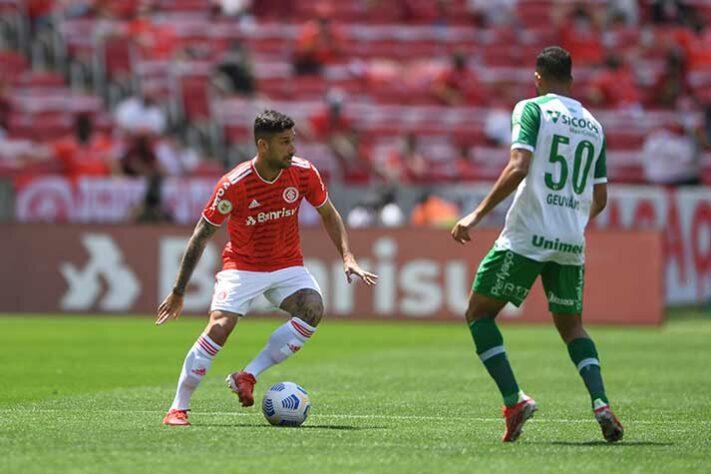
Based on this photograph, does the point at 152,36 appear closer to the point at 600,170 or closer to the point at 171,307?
the point at 171,307

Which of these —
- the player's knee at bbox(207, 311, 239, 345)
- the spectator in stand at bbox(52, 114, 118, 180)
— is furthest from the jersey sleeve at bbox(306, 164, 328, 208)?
the spectator in stand at bbox(52, 114, 118, 180)

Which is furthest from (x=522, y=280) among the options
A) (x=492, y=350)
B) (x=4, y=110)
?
(x=4, y=110)

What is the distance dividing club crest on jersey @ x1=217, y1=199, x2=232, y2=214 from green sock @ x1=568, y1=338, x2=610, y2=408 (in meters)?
2.48

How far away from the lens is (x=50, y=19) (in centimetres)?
3077

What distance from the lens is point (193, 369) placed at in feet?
33.7

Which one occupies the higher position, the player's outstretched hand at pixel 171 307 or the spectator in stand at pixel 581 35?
the player's outstretched hand at pixel 171 307

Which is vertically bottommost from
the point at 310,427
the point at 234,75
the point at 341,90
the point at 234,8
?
the point at 341,90

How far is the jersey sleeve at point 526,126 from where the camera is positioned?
30.7ft

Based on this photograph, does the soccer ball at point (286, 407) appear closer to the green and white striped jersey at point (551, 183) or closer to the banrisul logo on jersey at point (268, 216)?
the banrisul logo on jersey at point (268, 216)

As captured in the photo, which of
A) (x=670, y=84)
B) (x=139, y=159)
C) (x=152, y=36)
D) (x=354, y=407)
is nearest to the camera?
(x=354, y=407)

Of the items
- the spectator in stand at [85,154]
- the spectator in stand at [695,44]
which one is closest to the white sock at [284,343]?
the spectator in stand at [85,154]

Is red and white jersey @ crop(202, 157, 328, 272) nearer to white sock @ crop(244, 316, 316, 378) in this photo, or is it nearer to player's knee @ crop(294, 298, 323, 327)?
player's knee @ crop(294, 298, 323, 327)

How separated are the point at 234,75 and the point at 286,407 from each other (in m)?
20.5

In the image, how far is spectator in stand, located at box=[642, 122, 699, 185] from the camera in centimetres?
2852
